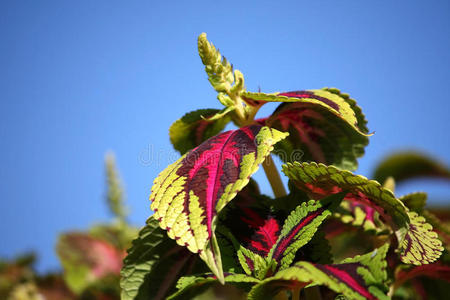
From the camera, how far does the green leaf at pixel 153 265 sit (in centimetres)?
70

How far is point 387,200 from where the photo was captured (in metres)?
0.56

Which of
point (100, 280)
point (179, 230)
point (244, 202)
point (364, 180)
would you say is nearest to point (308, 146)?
point (244, 202)

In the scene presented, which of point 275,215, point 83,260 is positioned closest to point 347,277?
point 275,215

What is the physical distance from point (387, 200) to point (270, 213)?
19 centimetres

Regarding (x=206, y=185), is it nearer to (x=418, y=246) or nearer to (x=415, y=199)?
(x=418, y=246)

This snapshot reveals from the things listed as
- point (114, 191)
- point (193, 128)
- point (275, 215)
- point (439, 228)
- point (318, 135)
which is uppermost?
point (114, 191)

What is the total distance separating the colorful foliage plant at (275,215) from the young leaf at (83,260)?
0.62 metres

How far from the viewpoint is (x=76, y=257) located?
1.29m

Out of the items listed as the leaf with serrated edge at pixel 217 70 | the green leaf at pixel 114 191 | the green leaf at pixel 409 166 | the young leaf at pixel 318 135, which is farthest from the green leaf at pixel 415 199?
the green leaf at pixel 409 166

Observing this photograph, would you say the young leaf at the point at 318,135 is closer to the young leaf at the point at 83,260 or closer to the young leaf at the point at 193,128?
the young leaf at the point at 193,128

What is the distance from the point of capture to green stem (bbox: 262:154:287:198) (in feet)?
2.45

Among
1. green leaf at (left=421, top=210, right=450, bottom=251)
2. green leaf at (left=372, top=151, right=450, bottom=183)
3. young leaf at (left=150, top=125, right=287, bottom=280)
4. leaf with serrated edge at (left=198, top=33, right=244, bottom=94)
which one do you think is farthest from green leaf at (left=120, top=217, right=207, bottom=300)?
green leaf at (left=372, top=151, right=450, bottom=183)

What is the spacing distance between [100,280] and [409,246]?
0.96 meters

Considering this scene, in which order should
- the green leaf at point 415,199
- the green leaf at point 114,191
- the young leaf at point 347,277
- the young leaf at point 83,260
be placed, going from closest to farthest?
1. the young leaf at point 347,277
2. the green leaf at point 415,199
3. the young leaf at point 83,260
4. the green leaf at point 114,191
